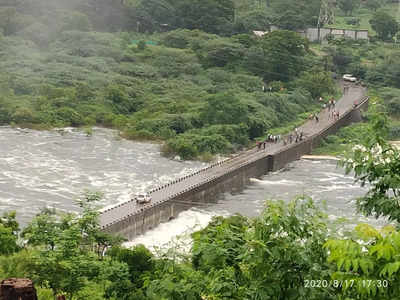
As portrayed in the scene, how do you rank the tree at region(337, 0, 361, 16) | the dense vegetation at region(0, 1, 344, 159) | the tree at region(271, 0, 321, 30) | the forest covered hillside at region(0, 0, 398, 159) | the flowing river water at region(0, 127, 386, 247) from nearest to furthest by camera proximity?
the flowing river water at region(0, 127, 386, 247), the dense vegetation at region(0, 1, 344, 159), the forest covered hillside at region(0, 0, 398, 159), the tree at region(271, 0, 321, 30), the tree at region(337, 0, 361, 16)

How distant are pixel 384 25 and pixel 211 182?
2157 inches

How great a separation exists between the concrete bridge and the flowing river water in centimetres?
52

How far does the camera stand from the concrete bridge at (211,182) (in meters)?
33.3

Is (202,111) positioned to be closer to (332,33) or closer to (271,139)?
(271,139)

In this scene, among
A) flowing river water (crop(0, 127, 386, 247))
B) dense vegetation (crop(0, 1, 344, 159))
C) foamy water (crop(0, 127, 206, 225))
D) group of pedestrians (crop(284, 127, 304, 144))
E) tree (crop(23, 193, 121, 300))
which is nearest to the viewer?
tree (crop(23, 193, 121, 300))

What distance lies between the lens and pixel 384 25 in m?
90.1

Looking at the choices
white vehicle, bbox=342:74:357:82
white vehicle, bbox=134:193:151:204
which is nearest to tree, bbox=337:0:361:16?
white vehicle, bbox=342:74:357:82

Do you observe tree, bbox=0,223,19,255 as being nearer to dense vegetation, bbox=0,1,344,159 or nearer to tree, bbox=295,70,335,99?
dense vegetation, bbox=0,1,344,159

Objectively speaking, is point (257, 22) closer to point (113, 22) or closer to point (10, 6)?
point (113, 22)

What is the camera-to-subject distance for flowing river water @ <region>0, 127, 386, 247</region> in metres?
36.6

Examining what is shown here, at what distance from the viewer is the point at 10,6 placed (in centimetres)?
7812

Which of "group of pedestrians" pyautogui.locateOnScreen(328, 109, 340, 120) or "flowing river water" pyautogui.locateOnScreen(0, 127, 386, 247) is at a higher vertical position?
"group of pedestrians" pyautogui.locateOnScreen(328, 109, 340, 120)

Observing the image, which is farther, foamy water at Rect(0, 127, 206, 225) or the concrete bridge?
foamy water at Rect(0, 127, 206, 225)

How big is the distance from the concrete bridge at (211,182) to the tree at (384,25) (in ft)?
94.1
